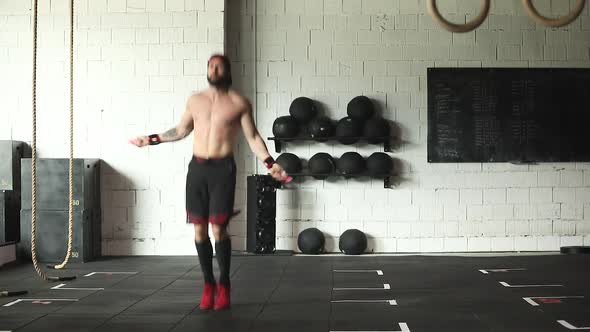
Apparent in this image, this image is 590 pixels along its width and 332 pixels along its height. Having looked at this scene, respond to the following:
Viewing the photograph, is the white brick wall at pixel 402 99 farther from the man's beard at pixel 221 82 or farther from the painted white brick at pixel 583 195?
the man's beard at pixel 221 82

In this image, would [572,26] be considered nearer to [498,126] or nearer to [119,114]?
[498,126]

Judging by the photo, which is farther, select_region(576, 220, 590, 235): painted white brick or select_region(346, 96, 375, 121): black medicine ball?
select_region(576, 220, 590, 235): painted white brick

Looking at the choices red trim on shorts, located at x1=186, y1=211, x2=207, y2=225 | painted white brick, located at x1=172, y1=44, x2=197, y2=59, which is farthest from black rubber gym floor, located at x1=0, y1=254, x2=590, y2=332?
painted white brick, located at x1=172, y1=44, x2=197, y2=59

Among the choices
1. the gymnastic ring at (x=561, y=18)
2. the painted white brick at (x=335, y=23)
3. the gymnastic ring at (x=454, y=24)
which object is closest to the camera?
the gymnastic ring at (x=561, y=18)

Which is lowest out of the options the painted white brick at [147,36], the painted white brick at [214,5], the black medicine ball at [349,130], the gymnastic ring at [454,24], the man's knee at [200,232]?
the man's knee at [200,232]

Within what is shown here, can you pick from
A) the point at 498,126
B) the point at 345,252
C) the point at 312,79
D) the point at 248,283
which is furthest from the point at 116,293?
the point at 498,126

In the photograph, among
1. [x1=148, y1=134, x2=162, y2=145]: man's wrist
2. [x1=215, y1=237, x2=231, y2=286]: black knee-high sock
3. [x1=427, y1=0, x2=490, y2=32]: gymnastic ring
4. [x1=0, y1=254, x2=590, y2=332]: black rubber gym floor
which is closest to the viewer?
[x1=0, y1=254, x2=590, y2=332]: black rubber gym floor

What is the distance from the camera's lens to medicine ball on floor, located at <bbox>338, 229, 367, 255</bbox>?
808cm

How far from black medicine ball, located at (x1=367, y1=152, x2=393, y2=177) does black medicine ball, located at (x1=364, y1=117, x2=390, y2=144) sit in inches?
7.1

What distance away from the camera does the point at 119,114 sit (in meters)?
8.16

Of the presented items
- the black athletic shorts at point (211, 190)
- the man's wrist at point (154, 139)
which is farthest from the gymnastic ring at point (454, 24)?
the man's wrist at point (154, 139)

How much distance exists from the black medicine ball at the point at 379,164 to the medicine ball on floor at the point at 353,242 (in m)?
0.66

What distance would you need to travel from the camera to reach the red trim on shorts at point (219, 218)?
4730 mm

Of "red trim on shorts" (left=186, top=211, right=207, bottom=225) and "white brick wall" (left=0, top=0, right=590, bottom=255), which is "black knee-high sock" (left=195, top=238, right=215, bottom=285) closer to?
"red trim on shorts" (left=186, top=211, right=207, bottom=225)
